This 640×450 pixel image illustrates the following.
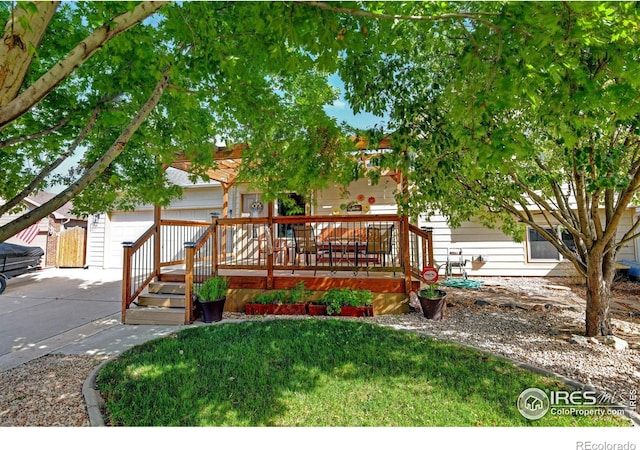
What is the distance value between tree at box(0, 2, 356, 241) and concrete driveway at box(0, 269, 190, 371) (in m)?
2.03

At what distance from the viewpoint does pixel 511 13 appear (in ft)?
6.35

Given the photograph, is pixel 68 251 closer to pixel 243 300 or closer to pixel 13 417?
pixel 243 300

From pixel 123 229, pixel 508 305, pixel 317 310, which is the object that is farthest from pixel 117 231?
pixel 508 305

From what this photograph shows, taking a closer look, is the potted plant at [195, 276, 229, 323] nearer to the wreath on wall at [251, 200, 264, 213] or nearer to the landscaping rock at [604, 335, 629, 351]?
the wreath on wall at [251, 200, 264, 213]

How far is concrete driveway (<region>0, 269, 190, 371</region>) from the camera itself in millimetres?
3883

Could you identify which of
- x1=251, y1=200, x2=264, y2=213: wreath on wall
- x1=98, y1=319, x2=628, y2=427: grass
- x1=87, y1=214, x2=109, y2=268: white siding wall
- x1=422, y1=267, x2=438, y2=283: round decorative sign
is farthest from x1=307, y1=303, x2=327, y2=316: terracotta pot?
x1=87, y1=214, x2=109, y2=268: white siding wall

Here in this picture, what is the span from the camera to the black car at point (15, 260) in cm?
811

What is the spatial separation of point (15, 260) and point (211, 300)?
27.1 feet

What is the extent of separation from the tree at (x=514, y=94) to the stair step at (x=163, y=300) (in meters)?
4.33

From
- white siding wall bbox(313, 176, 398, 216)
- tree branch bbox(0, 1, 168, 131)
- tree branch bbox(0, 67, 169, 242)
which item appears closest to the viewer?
tree branch bbox(0, 1, 168, 131)

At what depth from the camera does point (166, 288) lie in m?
5.54

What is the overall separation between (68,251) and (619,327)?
54.9 feet

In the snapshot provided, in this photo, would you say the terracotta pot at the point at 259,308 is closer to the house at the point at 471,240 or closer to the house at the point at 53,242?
the house at the point at 471,240

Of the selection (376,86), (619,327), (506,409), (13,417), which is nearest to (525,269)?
(619,327)
